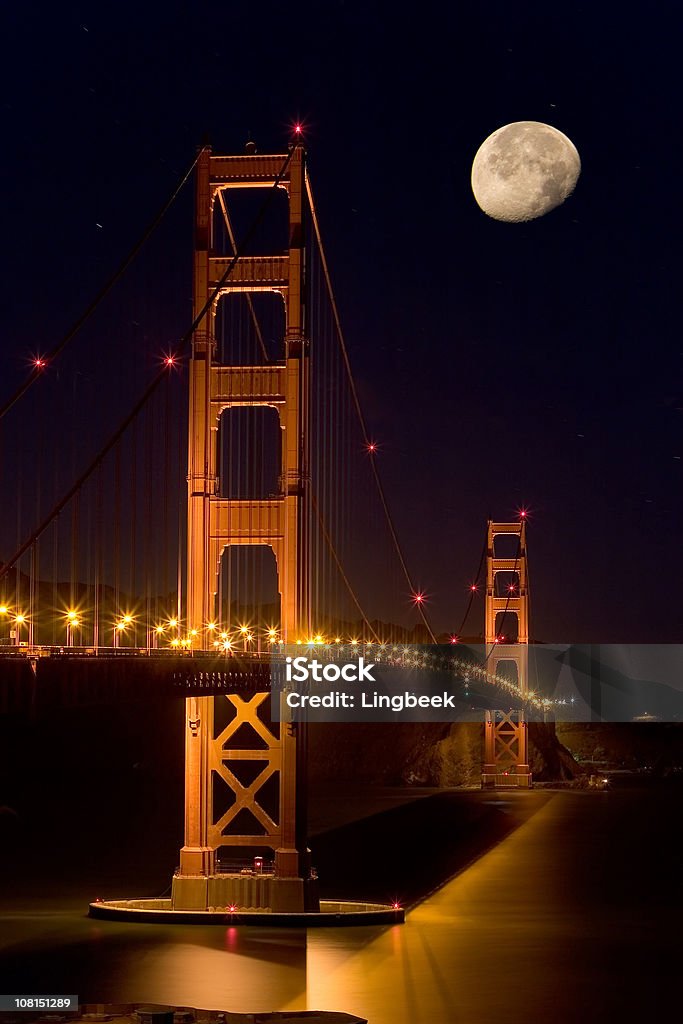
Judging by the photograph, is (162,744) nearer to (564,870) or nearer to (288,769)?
(564,870)

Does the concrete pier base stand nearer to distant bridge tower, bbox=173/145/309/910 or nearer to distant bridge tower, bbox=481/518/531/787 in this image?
distant bridge tower, bbox=173/145/309/910

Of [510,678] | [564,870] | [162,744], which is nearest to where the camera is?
[564,870]

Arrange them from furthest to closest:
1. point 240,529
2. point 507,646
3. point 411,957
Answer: point 507,646
point 240,529
point 411,957

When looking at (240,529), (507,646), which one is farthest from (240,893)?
(507,646)

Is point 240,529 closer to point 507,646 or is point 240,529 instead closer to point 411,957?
point 411,957

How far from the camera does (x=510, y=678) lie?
4272 inches

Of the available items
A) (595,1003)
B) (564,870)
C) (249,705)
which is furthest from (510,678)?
(595,1003)

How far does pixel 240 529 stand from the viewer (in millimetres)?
31531

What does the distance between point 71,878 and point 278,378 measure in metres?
16.7

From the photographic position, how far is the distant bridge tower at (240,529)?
102ft

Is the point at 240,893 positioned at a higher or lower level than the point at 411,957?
higher

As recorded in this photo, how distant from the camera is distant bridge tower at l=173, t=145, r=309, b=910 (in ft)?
102

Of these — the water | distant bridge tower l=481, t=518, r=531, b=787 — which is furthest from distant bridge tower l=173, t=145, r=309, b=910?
distant bridge tower l=481, t=518, r=531, b=787

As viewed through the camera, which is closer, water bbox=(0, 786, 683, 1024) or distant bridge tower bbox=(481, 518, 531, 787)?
water bbox=(0, 786, 683, 1024)
